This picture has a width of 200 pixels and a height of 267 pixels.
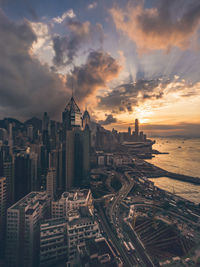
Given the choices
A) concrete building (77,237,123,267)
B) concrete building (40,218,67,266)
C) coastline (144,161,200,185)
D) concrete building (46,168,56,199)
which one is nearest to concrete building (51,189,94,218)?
concrete building (40,218,67,266)

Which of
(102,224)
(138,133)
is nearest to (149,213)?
(102,224)

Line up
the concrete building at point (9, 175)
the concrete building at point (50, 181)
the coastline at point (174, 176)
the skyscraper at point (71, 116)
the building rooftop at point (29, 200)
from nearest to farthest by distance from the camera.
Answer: the building rooftop at point (29, 200)
the concrete building at point (9, 175)
the concrete building at point (50, 181)
the coastline at point (174, 176)
the skyscraper at point (71, 116)

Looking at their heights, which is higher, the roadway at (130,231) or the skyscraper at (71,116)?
the skyscraper at (71,116)

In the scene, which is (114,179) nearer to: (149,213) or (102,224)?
(149,213)

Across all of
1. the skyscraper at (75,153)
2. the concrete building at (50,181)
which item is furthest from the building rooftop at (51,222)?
the skyscraper at (75,153)

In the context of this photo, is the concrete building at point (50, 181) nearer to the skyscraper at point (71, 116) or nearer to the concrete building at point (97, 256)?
the concrete building at point (97, 256)

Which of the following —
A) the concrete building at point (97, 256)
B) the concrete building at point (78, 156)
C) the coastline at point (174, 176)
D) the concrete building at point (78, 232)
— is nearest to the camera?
the concrete building at point (97, 256)

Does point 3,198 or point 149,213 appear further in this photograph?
point 149,213

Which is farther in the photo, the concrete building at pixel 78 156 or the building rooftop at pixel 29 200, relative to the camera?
the concrete building at pixel 78 156

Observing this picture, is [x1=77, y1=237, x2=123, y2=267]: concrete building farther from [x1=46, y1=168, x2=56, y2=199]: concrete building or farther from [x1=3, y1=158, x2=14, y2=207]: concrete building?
[x1=3, y1=158, x2=14, y2=207]: concrete building
